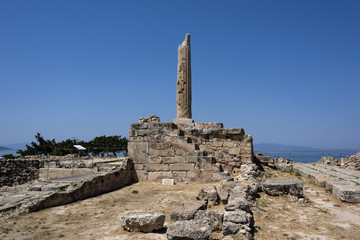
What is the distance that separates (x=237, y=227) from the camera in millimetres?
4320

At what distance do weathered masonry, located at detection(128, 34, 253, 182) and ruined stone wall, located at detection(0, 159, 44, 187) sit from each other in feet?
37.2

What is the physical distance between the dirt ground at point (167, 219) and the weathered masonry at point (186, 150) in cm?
201

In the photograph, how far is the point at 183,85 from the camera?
1584cm

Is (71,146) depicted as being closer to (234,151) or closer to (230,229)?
(234,151)

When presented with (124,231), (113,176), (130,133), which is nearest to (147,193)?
(113,176)

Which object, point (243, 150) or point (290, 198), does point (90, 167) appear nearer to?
point (243, 150)

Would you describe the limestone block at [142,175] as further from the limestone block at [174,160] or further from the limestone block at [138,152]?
the limestone block at [174,160]

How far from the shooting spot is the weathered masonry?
1011 cm

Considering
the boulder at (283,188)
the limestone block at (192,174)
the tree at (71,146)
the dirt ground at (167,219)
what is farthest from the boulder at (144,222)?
the tree at (71,146)

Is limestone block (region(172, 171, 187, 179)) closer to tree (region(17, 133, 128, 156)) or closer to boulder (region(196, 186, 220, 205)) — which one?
boulder (region(196, 186, 220, 205))

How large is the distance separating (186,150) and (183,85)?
6446 mm

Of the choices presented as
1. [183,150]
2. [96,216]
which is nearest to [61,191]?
[96,216]

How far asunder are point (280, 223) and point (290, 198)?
183cm

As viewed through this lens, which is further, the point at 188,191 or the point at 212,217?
the point at 188,191
